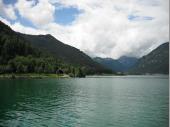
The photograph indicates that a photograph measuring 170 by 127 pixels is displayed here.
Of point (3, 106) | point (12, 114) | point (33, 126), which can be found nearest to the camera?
point (33, 126)

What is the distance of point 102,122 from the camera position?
63.6 meters

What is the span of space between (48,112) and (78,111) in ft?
26.2

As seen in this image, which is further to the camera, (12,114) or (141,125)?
(12,114)

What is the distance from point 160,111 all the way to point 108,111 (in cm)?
1417

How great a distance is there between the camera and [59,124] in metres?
61.2

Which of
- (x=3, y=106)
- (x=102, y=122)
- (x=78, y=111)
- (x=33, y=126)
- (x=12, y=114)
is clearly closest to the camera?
(x=33, y=126)

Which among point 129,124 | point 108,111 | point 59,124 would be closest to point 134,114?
point 108,111

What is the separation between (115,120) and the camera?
65688mm

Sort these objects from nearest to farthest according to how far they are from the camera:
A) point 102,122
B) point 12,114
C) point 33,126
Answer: point 33,126 → point 102,122 → point 12,114

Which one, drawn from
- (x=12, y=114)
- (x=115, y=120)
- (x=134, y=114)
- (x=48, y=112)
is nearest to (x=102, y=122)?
(x=115, y=120)

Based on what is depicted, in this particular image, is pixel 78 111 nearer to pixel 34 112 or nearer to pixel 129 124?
pixel 34 112

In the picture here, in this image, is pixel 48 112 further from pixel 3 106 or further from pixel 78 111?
pixel 3 106

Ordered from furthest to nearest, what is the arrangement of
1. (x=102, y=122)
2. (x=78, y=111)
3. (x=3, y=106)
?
(x=3, y=106), (x=78, y=111), (x=102, y=122)

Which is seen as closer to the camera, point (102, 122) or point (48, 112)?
point (102, 122)
